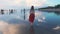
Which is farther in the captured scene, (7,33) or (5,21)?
(5,21)

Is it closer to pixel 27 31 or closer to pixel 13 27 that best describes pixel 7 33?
pixel 13 27

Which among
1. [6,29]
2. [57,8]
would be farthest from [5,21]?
[57,8]

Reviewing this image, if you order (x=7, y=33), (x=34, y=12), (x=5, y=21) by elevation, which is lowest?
(x=7, y=33)

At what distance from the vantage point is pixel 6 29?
1.86 m

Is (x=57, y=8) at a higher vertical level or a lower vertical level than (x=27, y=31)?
higher

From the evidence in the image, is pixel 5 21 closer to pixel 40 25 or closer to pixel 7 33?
pixel 7 33

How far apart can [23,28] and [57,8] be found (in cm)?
61

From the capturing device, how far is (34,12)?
6.20 feet

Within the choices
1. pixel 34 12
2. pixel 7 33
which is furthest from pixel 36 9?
pixel 7 33

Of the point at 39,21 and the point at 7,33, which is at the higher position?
the point at 39,21

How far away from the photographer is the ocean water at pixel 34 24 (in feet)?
6.06

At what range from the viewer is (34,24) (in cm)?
189

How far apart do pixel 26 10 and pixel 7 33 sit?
44 cm

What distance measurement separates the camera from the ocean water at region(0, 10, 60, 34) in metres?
1.85
